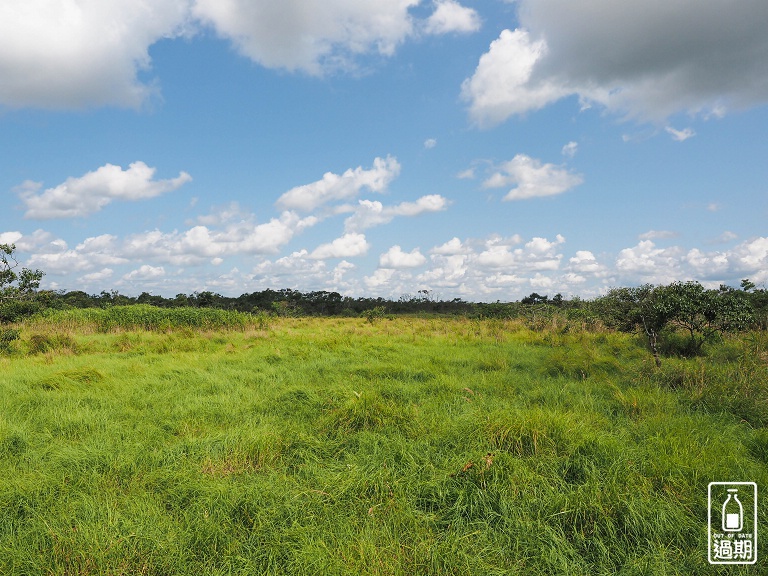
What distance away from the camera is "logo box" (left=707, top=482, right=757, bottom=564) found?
291 cm

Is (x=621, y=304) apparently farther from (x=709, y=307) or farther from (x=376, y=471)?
(x=376, y=471)

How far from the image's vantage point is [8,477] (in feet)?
13.4

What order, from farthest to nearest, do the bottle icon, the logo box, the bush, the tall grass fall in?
1. the tall grass
2. the bush
3. the bottle icon
4. the logo box

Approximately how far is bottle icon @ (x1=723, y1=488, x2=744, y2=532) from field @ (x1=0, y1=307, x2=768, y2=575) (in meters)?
0.17

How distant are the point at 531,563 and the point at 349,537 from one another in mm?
1373

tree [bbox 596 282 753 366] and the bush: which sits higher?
tree [bbox 596 282 753 366]

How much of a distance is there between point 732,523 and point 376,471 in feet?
9.84

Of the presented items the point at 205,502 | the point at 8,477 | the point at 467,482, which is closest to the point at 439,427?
the point at 467,482

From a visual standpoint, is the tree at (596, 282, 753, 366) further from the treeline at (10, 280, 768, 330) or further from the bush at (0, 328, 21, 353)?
the bush at (0, 328, 21, 353)

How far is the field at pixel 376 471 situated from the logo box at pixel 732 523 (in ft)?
0.25

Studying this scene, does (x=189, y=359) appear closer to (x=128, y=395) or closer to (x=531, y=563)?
(x=128, y=395)

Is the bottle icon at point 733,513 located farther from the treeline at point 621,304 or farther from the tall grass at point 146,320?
the tall grass at point 146,320

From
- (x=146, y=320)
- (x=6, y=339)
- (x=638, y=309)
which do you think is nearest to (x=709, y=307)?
(x=638, y=309)

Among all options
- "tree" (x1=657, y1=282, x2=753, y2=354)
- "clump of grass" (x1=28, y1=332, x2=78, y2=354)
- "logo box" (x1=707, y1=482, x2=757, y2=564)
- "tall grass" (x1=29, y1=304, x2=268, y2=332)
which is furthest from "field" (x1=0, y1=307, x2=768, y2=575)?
"tall grass" (x1=29, y1=304, x2=268, y2=332)
